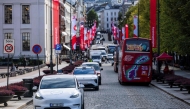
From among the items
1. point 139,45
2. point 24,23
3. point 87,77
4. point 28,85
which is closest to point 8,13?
point 24,23

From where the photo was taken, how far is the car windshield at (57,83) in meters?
20.9

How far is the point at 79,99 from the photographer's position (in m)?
19.7

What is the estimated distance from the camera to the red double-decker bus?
41812mm

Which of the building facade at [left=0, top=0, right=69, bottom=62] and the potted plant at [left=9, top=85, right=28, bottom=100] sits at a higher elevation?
the building facade at [left=0, top=0, right=69, bottom=62]

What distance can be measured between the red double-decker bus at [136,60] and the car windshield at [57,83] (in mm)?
20886

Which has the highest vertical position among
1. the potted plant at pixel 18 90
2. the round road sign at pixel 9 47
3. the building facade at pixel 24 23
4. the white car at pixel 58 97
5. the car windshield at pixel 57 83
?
the building facade at pixel 24 23

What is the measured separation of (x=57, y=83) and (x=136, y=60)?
21.5 metres

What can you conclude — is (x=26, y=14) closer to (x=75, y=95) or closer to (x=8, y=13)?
(x=8, y=13)

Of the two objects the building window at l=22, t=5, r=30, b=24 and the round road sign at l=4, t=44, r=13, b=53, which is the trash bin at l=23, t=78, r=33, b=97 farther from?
the building window at l=22, t=5, r=30, b=24

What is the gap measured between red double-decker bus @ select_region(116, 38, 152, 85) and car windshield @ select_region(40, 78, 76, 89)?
68.5 ft

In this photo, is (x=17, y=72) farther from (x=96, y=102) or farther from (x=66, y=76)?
(x=66, y=76)

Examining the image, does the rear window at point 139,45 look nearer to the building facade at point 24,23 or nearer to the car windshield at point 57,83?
the car windshield at point 57,83

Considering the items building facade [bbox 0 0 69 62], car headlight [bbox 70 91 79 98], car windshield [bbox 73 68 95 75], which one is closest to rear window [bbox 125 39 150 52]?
car windshield [bbox 73 68 95 75]

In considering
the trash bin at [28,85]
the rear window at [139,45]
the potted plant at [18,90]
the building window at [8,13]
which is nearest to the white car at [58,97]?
the potted plant at [18,90]
